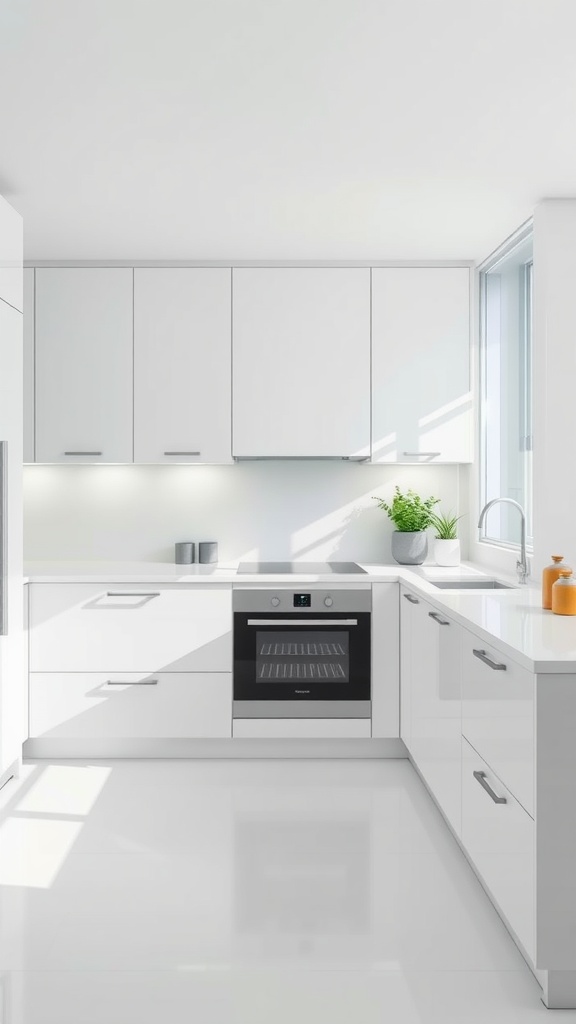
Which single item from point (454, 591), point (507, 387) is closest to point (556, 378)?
point (507, 387)

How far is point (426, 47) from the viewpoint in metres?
2.31

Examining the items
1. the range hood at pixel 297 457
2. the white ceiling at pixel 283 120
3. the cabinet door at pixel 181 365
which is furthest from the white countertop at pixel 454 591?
the white ceiling at pixel 283 120

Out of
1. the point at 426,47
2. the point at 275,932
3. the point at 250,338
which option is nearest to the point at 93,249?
the point at 250,338

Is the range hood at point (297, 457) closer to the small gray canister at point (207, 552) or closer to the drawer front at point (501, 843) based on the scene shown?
the small gray canister at point (207, 552)

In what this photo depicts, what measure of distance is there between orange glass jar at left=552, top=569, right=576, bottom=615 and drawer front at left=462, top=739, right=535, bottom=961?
53cm

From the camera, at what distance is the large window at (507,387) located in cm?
397

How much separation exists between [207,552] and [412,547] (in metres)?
1.08

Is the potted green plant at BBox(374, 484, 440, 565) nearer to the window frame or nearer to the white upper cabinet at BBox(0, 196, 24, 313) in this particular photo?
the window frame

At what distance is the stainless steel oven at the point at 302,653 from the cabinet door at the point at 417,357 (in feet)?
2.90

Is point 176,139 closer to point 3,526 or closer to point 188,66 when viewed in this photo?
point 188,66

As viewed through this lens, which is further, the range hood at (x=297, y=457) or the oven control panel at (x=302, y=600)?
the range hood at (x=297, y=457)

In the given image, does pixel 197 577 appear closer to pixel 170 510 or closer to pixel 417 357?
pixel 170 510

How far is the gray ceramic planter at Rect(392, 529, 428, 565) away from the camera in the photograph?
4.39 meters

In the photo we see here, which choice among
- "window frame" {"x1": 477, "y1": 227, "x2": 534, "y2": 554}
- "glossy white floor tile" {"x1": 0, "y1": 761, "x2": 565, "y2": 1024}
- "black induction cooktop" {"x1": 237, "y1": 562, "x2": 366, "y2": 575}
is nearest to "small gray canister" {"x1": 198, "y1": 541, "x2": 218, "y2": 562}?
"black induction cooktop" {"x1": 237, "y1": 562, "x2": 366, "y2": 575}
